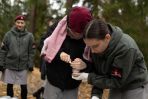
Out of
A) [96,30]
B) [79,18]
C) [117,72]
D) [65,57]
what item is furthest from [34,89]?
[96,30]

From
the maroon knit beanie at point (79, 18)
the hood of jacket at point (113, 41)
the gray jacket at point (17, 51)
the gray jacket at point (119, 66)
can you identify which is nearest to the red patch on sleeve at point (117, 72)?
the gray jacket at point (119, 66)

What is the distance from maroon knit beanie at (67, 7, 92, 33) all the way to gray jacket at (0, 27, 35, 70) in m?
4.09

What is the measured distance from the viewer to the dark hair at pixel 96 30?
3.42 meters

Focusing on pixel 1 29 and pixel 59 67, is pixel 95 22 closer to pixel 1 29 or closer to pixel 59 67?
pixel 59 67

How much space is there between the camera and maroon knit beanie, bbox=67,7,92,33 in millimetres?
3774

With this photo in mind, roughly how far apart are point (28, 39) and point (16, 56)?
1.26ft

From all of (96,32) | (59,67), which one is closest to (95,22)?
(96,32)

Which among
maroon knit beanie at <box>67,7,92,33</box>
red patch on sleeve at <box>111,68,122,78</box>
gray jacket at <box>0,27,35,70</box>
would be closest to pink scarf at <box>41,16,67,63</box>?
maroon knit beanie at <box>67,7,92,33</box>

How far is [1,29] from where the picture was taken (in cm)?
2055

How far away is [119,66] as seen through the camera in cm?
356

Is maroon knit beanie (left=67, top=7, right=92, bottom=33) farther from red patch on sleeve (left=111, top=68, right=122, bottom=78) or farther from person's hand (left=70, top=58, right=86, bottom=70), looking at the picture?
red patch on sleeve (left=111, top=68, right=122, bottom=78)

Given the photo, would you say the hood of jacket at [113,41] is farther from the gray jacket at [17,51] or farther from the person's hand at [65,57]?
the gray jacket at [17,51]

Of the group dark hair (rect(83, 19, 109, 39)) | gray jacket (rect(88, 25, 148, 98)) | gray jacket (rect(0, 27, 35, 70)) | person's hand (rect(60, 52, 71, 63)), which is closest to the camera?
dark hair (rect(83, 19, 109, 39))

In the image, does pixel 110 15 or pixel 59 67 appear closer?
pixel 59 67
